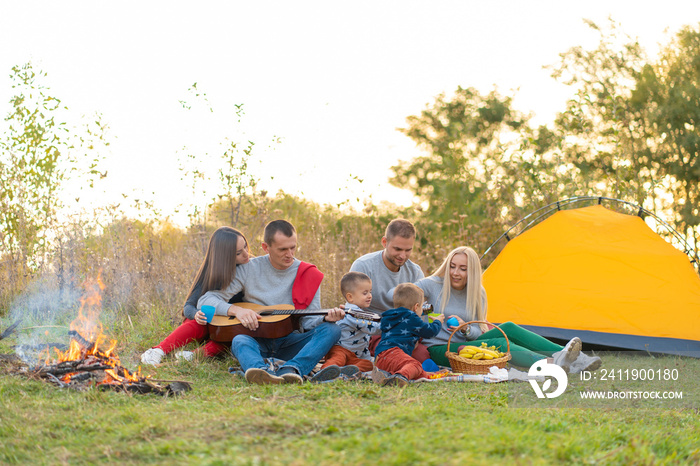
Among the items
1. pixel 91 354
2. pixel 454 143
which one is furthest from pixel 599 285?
pixel 454 143

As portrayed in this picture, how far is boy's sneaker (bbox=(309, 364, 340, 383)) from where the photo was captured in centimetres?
432

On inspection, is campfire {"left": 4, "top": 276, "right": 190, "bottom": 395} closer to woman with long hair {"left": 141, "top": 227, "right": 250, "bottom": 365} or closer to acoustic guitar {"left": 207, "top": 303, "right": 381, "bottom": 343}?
woman with long hair {"left": 141, "top": 227, "right": 250, "bottom": 365}

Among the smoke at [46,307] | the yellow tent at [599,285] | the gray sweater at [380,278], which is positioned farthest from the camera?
the smoke at [46,307]

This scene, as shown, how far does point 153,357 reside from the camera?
16.3 feet

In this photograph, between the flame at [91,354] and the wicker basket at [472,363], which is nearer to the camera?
the flame at [91,354]

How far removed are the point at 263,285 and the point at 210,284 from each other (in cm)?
43

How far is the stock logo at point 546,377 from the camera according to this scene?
13.7ft

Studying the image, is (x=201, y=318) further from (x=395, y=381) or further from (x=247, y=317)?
(x=395, y=381)

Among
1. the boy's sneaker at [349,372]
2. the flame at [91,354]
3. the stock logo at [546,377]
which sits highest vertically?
the flame at [91,354]

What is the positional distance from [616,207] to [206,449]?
873 cm

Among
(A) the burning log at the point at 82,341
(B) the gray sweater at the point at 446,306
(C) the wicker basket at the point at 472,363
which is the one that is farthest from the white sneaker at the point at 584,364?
(A) the burning log at the point at 82,341

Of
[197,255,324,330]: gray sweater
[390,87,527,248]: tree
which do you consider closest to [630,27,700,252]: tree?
[390,87,527,248]: tree

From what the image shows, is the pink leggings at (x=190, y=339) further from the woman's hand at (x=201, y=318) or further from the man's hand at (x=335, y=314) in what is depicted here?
the man's hand at (x=335, y=314)

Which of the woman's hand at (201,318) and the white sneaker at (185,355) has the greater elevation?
the woman's hand at (201,318)
